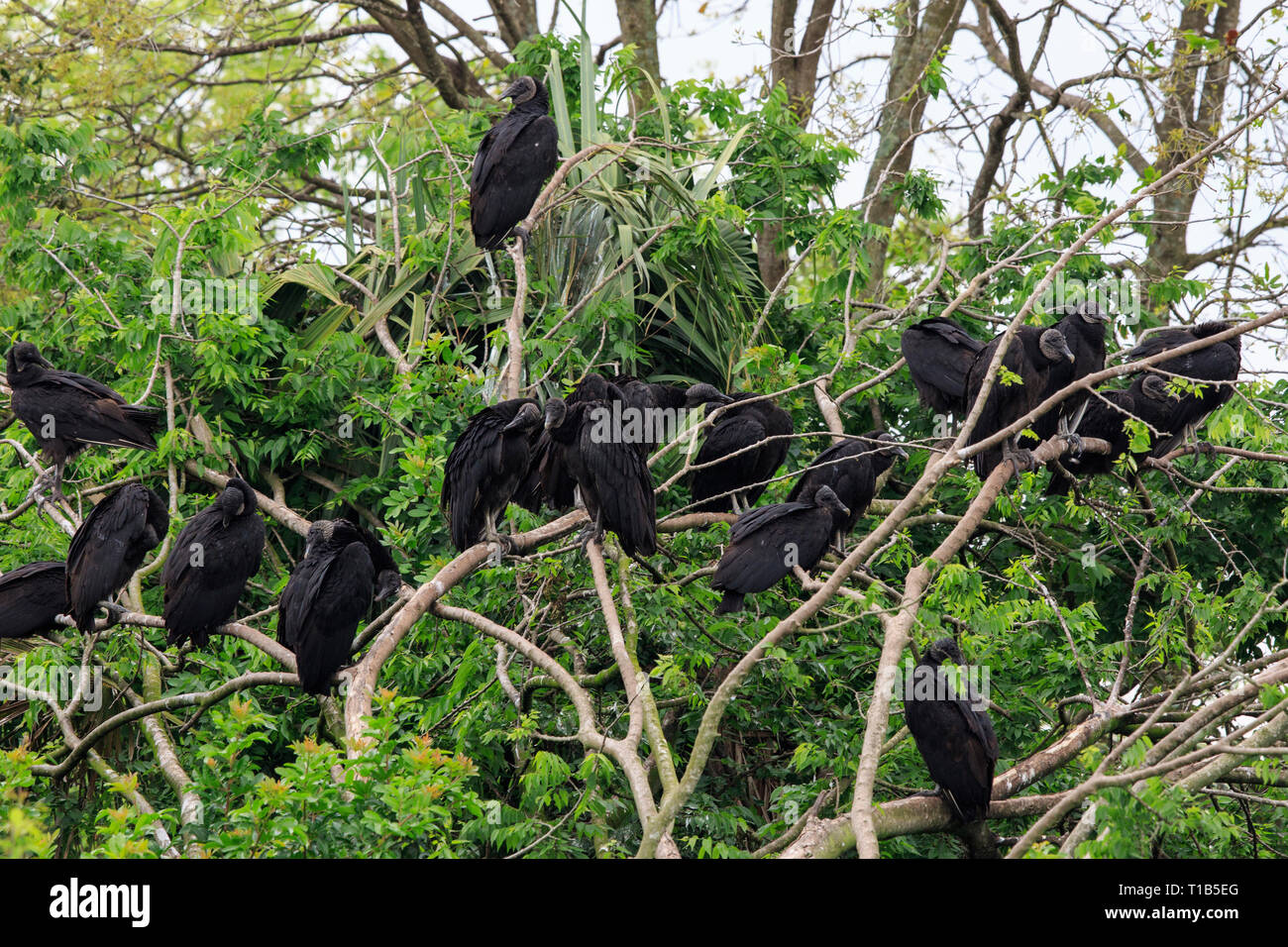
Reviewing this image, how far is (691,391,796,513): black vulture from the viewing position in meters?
5.76

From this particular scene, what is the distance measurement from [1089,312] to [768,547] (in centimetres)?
185

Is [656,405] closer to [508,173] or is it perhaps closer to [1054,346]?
[508,173]

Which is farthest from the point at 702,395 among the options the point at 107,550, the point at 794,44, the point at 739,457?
the point at 794,44

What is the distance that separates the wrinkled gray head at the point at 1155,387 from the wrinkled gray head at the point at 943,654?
160cm

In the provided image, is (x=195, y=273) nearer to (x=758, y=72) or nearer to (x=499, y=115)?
(x=499, y=115)

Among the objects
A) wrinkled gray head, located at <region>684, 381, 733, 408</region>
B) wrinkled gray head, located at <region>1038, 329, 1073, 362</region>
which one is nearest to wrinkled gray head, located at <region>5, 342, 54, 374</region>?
wrinkled gray head, located at <region>684, 381, 733, 408</region>

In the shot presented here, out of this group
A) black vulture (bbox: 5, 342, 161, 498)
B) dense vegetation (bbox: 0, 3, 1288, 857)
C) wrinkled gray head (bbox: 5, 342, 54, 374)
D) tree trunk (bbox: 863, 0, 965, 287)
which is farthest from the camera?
tree trunk (bbox: 863, 0, 965, 287)

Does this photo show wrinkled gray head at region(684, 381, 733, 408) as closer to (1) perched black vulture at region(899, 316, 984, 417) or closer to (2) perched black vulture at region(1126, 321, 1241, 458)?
(1) perched black vulture at region(899, 316, 984, 417)

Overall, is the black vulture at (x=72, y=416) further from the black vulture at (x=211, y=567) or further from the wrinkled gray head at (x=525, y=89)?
the wrinkled gray head at (x=525, y=89)

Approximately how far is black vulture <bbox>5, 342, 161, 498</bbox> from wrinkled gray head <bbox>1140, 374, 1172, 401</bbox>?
4333 millimetres

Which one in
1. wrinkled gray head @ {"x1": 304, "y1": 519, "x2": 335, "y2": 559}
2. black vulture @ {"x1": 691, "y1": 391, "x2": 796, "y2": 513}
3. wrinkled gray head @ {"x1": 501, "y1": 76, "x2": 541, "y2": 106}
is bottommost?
wrinkled gray head @ {"x1": 304, "y1": 519, "x2": 335, "y2": 559}

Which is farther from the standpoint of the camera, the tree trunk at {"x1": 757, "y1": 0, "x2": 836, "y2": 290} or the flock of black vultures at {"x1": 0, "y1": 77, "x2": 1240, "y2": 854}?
the tree trunk at {"x1": 757, "y1": 0, "x2": 836, "y2": 290}
